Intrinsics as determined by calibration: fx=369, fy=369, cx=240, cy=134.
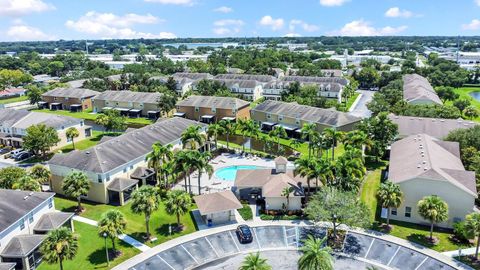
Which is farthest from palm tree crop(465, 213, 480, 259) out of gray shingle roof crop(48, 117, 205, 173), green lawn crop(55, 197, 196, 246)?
gray shingle roof crop(48, 117, 205, 173)

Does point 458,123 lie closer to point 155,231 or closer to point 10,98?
point 155,231

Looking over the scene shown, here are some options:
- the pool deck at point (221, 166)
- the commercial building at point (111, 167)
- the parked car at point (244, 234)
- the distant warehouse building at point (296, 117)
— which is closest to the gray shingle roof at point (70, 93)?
the distant warehouse building at point (296, 117)

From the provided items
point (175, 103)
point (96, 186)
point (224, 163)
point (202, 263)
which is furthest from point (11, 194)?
point (175, 103)

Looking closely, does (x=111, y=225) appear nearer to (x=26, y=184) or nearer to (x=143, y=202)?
(x=143, y=202)

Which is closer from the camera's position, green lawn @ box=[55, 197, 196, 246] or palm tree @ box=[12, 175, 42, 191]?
green lawn @ box=[55, 197, 196, 246]

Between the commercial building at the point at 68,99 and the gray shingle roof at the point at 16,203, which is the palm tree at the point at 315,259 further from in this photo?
the commercial building at the point at 68,99

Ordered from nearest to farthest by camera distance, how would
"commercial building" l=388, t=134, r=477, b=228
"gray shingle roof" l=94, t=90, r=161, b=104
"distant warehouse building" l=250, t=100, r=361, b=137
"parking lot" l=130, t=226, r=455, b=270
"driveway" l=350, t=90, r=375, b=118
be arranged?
1. "parking lot" l=130, t=226, r=455, b=270
2. "commercial building" l=388, t=134, r=477, b=228
3. "distant warehouse building" l=250, t=100, r=361, b=137
4. "driveway" l=350, t=90, r=375, b=118
5. "gray shingle roof" l=94, t=90, r=161, b=104

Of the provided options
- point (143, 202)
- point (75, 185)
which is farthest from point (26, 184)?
point (143, 202)

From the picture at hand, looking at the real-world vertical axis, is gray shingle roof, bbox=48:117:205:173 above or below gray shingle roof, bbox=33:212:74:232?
above

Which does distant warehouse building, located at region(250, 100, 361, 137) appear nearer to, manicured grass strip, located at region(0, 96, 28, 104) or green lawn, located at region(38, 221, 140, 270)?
green lawn, located at region(38, 221, 140, 270)
